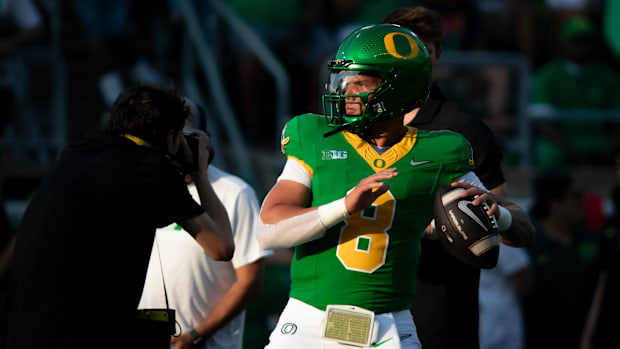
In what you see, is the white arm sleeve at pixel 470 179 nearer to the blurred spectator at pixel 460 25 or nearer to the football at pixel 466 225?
the football at pixel 466 225

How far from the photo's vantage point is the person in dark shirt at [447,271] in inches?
154

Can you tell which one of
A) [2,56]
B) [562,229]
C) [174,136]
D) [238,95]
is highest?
[174,136]

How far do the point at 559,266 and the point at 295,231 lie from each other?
17.1ft

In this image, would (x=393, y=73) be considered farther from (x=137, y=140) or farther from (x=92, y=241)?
(x=92, y=241)

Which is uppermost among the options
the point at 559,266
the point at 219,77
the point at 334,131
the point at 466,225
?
the point at 334,131

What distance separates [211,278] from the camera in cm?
427

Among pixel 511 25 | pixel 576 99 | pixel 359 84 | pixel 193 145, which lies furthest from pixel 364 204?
pixel 511 25

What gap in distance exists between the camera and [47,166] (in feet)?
26.8

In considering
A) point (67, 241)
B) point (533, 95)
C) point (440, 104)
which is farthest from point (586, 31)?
point (67, 241)

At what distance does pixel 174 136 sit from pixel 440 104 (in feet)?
4.10

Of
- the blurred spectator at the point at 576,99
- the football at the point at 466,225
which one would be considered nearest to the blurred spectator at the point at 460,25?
the blurred spectator at the point at 576,99

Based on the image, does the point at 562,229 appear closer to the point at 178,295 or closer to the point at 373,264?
the point at 178,295

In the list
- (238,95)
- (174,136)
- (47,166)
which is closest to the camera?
(174,136)

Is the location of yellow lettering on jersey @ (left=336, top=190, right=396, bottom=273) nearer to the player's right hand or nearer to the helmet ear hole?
the player's right hand
